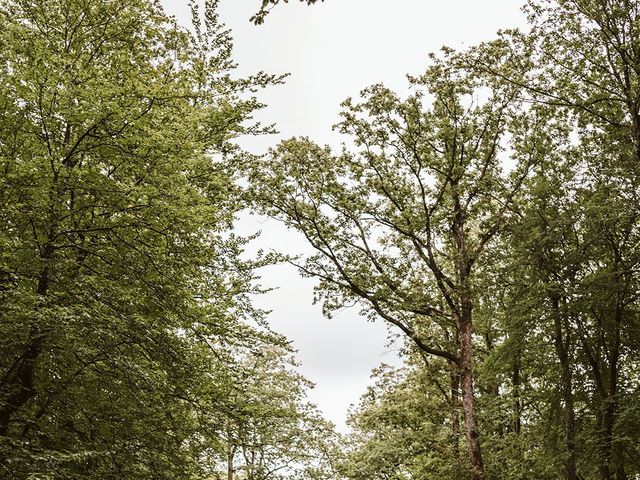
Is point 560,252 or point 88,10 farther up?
point 88,10

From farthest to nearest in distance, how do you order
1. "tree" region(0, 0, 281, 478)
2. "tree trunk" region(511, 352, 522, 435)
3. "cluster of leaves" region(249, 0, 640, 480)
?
1. "tree trunk" region(511, 352, 522, 435)
2. "cluster of leaves" region(249, 0, 640, 480)
3. "tree" region(0, 0, 281, 478)

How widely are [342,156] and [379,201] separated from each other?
78.0 inches

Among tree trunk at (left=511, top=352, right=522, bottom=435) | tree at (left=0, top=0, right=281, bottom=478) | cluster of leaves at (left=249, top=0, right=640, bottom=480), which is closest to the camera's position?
tree at (left=0, top=0, right=281, bottom=478)

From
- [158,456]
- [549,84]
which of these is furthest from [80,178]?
[549,84]

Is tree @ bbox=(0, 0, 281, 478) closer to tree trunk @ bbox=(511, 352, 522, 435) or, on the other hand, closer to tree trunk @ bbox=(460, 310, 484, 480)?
tree trunk @ bbox=(460, 310, 484, 480)

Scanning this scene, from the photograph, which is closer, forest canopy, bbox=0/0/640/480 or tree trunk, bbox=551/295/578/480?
forest canopy, bbox=0/0/640/480

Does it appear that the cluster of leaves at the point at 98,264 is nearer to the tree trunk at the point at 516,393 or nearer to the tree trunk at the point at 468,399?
the tree trunk at the point at 468,399

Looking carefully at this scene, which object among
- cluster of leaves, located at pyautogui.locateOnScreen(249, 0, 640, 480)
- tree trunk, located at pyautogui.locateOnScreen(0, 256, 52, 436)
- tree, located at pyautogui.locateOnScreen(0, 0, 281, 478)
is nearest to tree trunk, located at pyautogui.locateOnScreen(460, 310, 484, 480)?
cluster of leaves, located at pyautogui.locateOnScreen(249, 0, 640, 480)

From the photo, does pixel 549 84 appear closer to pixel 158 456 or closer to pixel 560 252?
pixel 560 252

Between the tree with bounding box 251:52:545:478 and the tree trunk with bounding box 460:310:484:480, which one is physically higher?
the tree with bounding box 251:52:545:478

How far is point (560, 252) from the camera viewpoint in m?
14.3

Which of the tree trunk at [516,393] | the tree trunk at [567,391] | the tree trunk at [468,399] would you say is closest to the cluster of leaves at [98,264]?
the tree trunk at [468,399]

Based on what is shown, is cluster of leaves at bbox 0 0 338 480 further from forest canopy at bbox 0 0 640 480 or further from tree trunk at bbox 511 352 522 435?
tree trunk at bbox 511 352 522 435

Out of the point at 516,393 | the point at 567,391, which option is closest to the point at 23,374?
the point at 567,391
